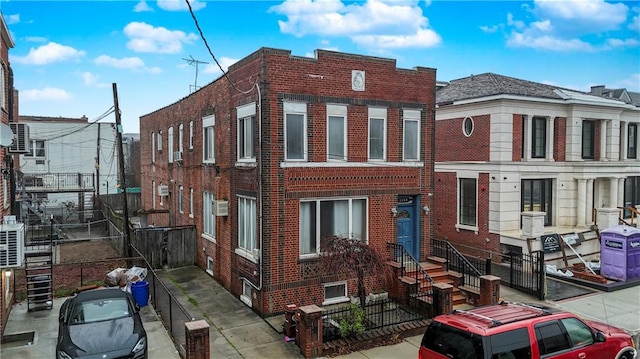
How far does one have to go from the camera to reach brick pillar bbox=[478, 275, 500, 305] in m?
13.5

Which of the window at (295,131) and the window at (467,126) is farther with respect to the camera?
the window at (467,126)

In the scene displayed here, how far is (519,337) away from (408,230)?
7947 mm

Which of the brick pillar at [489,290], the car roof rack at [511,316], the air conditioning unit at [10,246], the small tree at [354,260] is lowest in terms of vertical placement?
the brick pillar at [489,290]

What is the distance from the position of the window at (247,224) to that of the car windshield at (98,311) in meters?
3.98

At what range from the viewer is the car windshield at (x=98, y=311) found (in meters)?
10.4

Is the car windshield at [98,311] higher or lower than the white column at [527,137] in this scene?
lower

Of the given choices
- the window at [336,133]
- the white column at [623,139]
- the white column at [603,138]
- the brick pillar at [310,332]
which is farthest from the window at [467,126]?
the brick pillar at [310,332]

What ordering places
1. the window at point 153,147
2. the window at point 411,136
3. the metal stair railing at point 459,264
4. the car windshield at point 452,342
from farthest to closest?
the window at point 153,147 < the window at point 411,136 < the metal stair railing at point 459,264 < the car windshield at point 452,342

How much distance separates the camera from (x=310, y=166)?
13578 mm

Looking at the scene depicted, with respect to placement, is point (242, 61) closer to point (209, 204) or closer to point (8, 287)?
point (209, 204)

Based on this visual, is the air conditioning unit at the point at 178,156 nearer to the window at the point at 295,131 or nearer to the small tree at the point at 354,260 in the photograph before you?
the window at the point at 295,131

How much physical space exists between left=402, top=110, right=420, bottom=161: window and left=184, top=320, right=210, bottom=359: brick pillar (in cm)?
853

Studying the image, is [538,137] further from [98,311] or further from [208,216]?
[98,311]

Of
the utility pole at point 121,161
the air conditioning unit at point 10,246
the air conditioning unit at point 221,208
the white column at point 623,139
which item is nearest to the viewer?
the air conditioning unit at point 10,246
